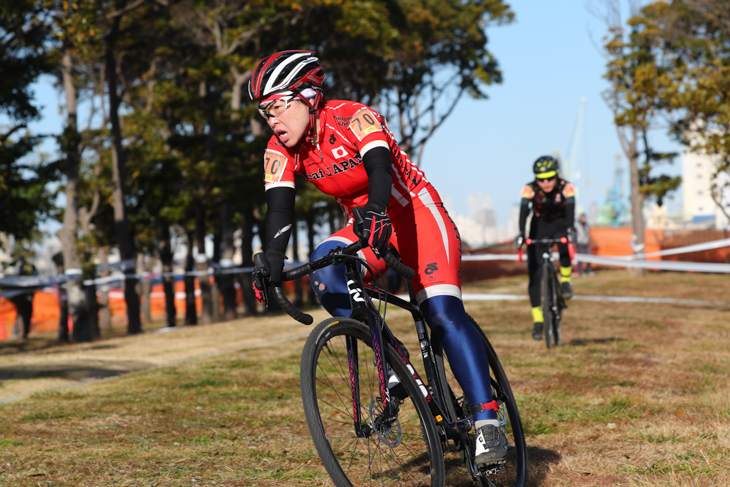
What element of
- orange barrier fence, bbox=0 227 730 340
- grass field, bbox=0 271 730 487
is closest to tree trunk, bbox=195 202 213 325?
orange barrier fence, bbox=0 227 730 340

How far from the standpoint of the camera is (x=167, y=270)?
33406mm

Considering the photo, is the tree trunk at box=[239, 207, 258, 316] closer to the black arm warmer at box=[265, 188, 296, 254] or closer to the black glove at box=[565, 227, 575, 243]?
the black glove at box=[565, 227, 575, 243]

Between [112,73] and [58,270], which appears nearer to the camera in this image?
[112,73]

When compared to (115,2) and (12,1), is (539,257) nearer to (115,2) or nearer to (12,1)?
(12,1)

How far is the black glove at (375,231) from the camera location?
302 cm

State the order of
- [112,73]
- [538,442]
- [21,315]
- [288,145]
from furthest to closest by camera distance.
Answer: [21,315]
[112,73]
[538,442]
[288,145]

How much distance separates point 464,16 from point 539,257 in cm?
2416

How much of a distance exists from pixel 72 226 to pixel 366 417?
19.8 metres

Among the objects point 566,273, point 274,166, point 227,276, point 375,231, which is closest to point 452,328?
point 375,231

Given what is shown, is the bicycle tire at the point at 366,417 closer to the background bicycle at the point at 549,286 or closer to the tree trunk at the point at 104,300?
the background bicycle at the point at 549,286

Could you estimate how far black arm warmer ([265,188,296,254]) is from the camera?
3453 mm

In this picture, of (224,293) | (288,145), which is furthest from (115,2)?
(288,145)

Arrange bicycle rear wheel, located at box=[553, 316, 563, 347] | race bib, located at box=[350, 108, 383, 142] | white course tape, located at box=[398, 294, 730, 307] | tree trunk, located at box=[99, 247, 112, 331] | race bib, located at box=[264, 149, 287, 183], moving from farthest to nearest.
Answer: tree trunk, located at box=[99, 247, 112, 331] → white course tape, located at box=[398, 294, 730, 307] → bicycle rear wheel, located at box=[553, 316, 563, 347] → race bib, located at box=[264, 149, 287, 183] → race bib, located at box=[350, 108, 383, 142]

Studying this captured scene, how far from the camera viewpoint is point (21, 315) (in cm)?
2481
